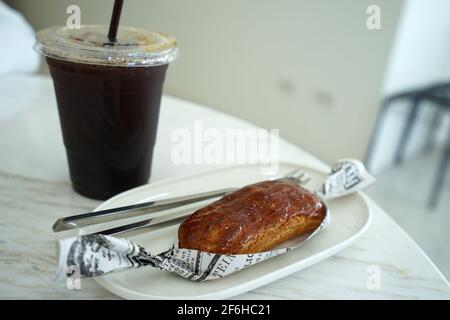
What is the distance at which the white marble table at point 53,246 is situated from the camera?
0.41 m

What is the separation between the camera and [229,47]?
1771 mm

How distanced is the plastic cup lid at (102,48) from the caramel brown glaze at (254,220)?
0.18 metres

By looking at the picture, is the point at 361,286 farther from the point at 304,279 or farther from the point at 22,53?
the point at 22,53

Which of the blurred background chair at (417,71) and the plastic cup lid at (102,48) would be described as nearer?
the plastic cup lid at (102,48)

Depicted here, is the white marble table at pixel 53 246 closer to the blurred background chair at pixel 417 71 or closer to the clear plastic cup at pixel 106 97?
the clear plastic cup at pixel 106 97

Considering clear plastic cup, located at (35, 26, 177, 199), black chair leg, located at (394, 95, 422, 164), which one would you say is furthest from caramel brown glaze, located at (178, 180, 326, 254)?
black chair leg, located at (394, 95, 422, 164)

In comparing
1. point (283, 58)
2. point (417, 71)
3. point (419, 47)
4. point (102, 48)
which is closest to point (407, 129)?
Result: point (417, 71)

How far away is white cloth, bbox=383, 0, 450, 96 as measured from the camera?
1.44 metres

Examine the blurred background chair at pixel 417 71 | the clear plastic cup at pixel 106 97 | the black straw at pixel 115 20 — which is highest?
the black straw at pixel 115 20

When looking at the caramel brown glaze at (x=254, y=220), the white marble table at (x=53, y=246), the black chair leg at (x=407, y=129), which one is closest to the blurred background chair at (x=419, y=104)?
the black chair leg at (x=407, y=129)

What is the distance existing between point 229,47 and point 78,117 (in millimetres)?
1358

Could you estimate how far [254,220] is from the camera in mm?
432

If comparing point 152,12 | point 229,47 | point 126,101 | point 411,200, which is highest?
point 126,101
